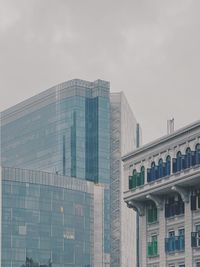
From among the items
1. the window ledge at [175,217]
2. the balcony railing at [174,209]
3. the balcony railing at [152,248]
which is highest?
the balcony railing at [174,209]

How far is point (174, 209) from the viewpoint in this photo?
302 feet

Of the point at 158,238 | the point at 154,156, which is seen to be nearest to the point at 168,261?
the point at 158,238

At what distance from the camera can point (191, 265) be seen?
87438 millimetres

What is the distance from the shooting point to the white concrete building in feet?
288

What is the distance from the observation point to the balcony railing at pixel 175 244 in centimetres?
8985

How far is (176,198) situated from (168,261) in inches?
252

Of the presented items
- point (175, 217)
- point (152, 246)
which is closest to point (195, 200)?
point (175, 217)

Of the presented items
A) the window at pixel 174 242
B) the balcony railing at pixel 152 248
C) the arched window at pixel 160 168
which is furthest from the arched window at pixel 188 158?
the balcony railing at pixel 152 248

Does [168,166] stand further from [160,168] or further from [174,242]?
[174,242]

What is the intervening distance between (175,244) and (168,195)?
534 cm

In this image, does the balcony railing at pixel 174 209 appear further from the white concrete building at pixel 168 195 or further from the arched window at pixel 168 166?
the arched window at pixel 168 166

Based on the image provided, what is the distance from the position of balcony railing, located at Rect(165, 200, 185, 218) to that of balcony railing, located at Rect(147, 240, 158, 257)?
12.2ft

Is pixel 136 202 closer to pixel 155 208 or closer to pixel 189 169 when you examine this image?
pixel 155 208

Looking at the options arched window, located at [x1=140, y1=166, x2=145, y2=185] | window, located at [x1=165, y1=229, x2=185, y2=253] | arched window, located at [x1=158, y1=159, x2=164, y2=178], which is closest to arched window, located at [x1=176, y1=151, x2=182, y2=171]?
arched window, located at [x1=158, y1=159, x2=164, y2=178]
